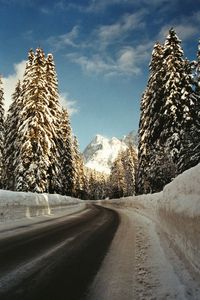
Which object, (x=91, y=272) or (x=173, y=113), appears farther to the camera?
(x=173, y=113)

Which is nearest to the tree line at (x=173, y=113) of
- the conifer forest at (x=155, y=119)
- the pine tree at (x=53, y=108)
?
the conifer forest at (x=155, y=119)

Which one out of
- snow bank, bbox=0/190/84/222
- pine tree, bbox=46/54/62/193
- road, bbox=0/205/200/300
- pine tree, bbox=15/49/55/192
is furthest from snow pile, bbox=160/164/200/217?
pine tree, bbox=46/54/62/193

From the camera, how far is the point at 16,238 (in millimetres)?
8117

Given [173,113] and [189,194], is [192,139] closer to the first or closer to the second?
[173,113]

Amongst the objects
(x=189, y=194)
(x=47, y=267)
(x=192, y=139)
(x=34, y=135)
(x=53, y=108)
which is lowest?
(x=47, y=267)

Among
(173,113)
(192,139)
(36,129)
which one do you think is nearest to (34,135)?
(36,129)

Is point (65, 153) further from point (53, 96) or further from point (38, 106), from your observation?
point (38, 106)

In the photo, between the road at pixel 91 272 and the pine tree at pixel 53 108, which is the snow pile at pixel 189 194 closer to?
the road at pixel 91 272

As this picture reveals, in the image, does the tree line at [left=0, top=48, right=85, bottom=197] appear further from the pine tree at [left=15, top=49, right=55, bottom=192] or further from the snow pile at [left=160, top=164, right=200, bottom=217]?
the snow pile at [left=160, top=164, right=200, bottom=217]

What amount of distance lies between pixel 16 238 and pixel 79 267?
11.2ft

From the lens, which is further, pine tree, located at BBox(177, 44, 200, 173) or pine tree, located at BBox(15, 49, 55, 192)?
pine tree, located at BBox(15, 49, 55, 192)

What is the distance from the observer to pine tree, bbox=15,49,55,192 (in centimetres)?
3073

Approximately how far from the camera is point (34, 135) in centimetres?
3161

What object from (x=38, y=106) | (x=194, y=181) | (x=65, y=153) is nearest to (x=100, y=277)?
(x=194, y=181)
